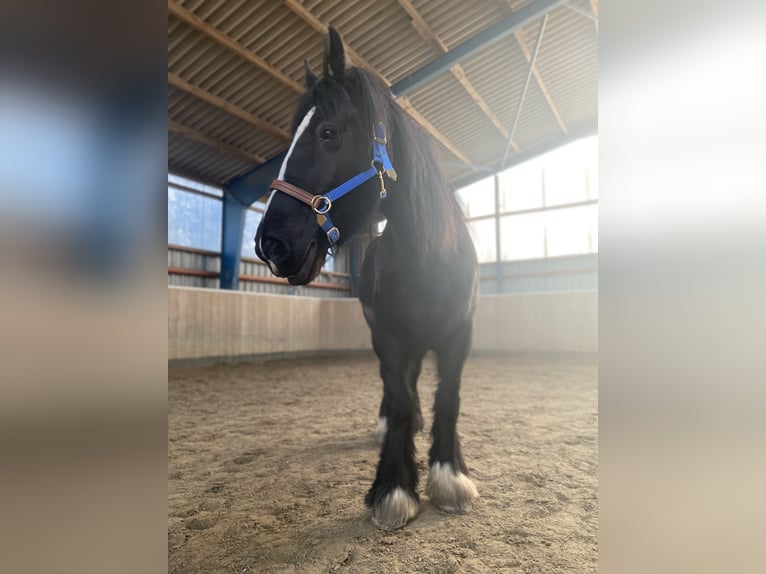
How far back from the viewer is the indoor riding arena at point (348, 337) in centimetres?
101

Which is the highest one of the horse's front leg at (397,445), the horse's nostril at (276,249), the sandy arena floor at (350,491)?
the horse's nostril at (276,249)

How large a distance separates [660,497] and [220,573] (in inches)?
34.8

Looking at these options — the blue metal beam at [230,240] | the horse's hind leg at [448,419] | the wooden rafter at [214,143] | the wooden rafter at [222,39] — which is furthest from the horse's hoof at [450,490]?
the wooden rafter at [214,143]

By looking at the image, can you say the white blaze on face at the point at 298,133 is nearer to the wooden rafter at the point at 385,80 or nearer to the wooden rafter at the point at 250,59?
the wooden rafter at the point at 385,80

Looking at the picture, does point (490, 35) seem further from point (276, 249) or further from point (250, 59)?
point (276, 249)

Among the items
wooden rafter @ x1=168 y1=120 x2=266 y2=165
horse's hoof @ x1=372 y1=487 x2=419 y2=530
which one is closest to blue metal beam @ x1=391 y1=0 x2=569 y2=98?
wooden rafter @ x1=168 y1=120 x2=266 y2=165

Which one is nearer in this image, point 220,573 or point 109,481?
point 109,481

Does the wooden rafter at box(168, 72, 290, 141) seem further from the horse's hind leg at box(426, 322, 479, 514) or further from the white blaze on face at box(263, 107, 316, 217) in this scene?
the horse's hind leg at box(426, 322, 479, 514)

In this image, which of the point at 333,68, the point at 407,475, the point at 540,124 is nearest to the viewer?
the point at 333,68

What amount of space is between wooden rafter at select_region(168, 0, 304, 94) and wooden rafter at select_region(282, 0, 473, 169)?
1.20ft

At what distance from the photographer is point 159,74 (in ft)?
1.40

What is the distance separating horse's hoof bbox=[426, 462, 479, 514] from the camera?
1136 mm

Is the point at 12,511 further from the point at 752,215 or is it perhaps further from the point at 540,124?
the point at 540,124

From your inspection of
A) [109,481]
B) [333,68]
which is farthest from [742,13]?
[333,68]
